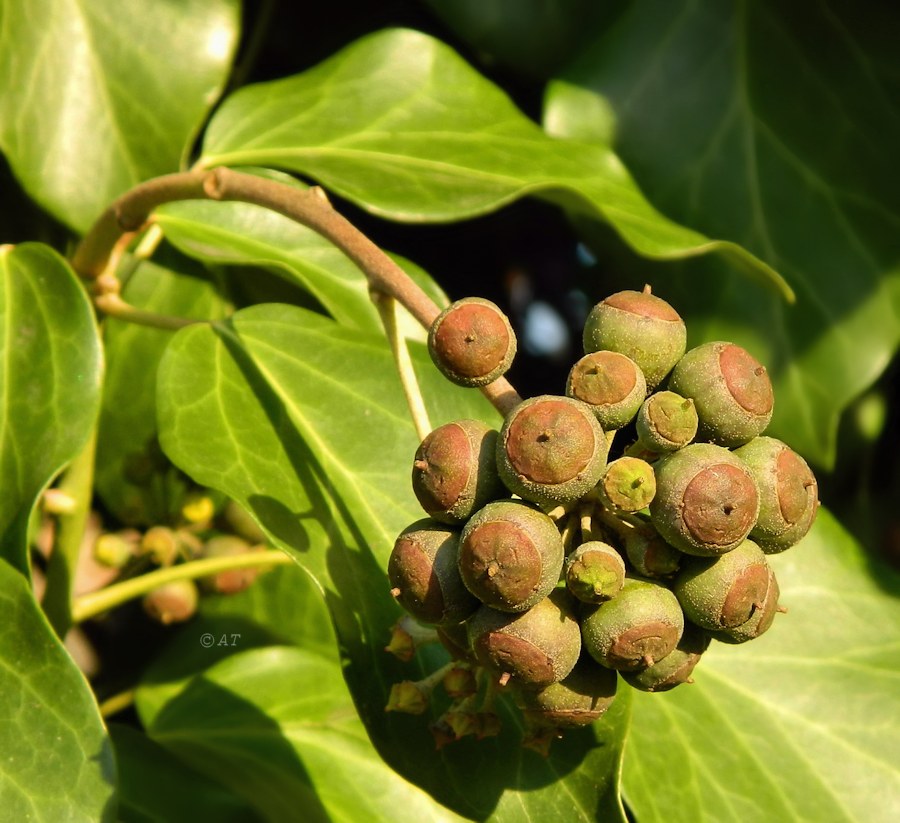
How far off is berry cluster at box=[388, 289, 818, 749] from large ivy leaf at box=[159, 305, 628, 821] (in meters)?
0.18

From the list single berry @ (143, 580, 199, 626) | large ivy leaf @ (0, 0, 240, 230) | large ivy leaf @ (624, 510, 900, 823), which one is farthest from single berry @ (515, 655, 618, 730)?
large ivy leaf @ (0, 0, 240, 230)

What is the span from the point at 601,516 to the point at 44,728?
0.67 metres

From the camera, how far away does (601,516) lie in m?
1.11

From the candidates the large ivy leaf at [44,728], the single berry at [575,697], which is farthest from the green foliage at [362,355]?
the single berry at [575,697]

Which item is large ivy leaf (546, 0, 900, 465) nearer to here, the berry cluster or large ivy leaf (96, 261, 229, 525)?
large ivy leaf (96, 261, 229, 525)

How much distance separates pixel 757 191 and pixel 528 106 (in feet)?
1.75

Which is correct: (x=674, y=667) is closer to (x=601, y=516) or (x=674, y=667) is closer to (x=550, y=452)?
(x=601, y=516)

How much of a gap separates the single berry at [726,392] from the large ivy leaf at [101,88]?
99cm

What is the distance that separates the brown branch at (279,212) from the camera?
3.81 ft

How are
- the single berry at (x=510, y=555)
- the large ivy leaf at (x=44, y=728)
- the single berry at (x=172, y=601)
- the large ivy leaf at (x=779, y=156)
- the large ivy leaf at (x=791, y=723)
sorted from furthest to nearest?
1. the large ivy leaf at (x=779, y=156)
2. the single berry at (x=172, y=601)
3. the large ivy leaf at (x=791, y=723)
4. the large ivy leaf at (x=44, y=728)
5. the single berry at (x=510, y=555)

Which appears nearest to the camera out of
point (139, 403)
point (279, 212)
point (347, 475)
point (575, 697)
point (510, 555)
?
point (510, 555)

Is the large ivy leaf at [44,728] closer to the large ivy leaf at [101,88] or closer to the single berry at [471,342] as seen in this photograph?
the single berry at [471,342]

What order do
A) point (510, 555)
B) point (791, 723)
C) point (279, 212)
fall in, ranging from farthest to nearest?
point (791, 723), point (279, 212), point (510, 555)

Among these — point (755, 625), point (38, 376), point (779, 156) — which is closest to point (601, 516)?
point (755, 625)
